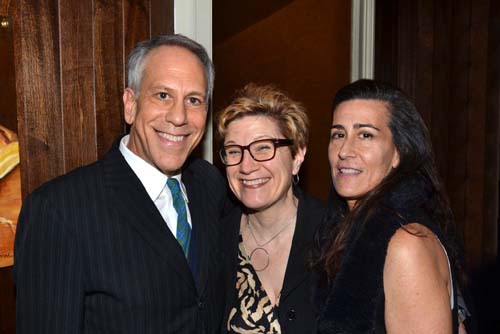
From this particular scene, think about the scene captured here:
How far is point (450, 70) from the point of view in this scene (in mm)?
3205

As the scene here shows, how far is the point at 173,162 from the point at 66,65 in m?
0.47

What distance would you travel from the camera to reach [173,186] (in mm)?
1742

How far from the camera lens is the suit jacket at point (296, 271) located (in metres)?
1.87

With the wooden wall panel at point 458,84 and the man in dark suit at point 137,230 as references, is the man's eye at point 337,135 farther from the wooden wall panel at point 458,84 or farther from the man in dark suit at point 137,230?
the wooden wall panel at point 458,84

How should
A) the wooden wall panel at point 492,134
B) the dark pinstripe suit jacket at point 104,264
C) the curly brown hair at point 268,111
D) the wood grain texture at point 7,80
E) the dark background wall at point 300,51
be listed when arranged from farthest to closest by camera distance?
the dark background wall at point 300,51 < the wooden wall panel at point 492,134 < the curly brown hair at point 268,111 < the wood grain texture at point 7,80 < the dark pinstripe suit jacket at point 104,264

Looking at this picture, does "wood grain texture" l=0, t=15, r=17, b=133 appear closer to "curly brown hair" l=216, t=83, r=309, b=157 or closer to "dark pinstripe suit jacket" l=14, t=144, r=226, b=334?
"dark pinstripe suit jacket" l=14, t=144, r=226, b=334

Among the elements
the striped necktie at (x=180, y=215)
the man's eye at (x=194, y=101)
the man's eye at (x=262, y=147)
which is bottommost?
the striped necktie at (x=180, y=215)

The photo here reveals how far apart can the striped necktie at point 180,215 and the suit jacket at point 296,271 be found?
1.05 ft

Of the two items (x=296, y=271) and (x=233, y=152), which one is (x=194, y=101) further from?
(x=296, y=271)

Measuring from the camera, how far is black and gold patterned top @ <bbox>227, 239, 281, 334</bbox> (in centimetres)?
190

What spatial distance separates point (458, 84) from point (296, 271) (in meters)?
1.88

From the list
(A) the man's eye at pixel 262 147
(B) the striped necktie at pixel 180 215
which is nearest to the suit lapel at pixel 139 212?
(B) the striped necktie at pixel 180 215

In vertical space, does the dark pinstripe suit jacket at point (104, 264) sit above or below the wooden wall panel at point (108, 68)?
below

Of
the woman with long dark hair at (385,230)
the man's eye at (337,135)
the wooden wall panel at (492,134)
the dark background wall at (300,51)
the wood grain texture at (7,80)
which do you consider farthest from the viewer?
the dark background wall at (300,51)
